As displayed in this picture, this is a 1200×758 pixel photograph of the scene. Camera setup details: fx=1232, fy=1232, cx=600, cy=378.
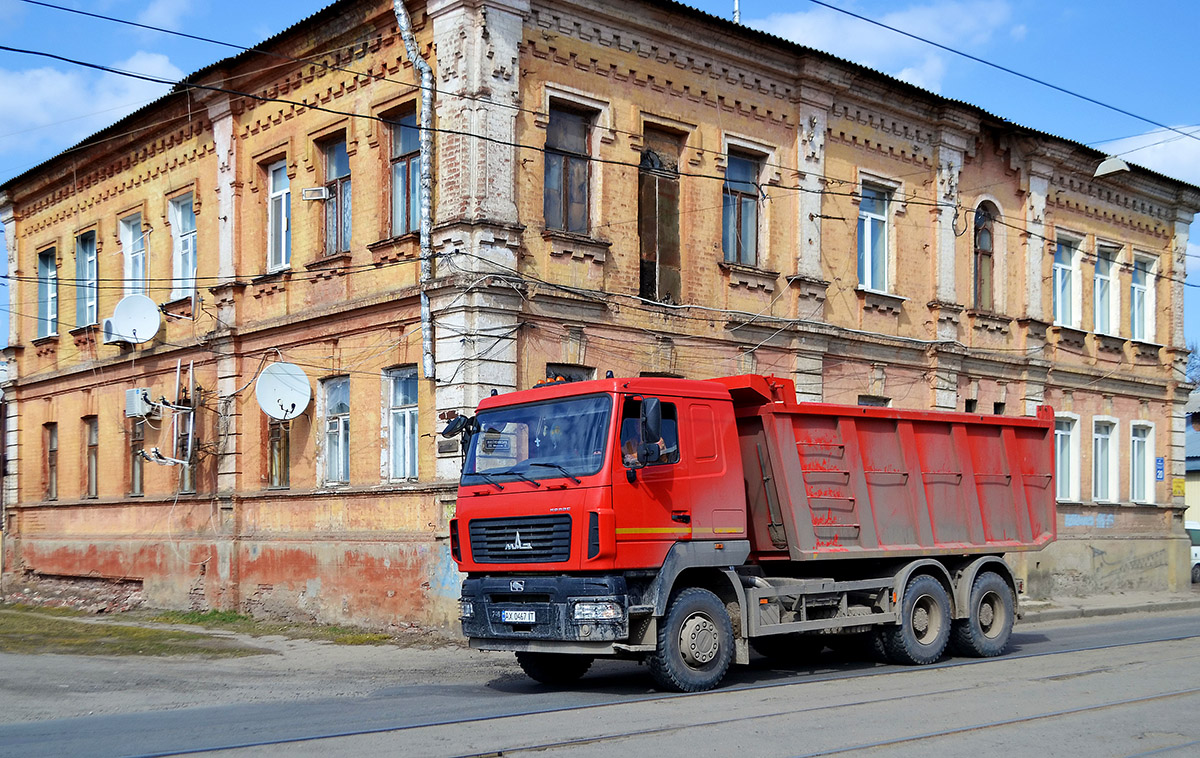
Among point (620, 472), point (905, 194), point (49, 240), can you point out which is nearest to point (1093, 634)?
point (905, 194)

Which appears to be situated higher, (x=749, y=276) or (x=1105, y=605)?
(x=749, y=276)

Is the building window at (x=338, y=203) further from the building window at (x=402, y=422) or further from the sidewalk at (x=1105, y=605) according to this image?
the sidewalk at (x=1105, y=605)

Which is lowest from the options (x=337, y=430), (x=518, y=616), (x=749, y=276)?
(x=518, y=616)

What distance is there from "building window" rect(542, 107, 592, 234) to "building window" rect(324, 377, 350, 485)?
4.17 meters

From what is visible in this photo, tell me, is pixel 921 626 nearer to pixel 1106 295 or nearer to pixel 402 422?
pixel 402 422

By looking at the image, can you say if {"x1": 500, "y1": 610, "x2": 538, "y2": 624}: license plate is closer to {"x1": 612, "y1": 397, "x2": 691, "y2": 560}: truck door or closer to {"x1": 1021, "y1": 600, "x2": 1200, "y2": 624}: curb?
{"x1": 612, "y1": 397, "x2": 691, "y2": 560}: truck door

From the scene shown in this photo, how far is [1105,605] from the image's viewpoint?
22250mm

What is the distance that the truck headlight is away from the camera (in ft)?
34.8

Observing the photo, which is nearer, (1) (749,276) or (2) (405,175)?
(2) (405,175)

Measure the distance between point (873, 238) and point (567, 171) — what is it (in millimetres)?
6975

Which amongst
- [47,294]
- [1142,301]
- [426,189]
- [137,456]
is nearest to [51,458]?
[47,294]

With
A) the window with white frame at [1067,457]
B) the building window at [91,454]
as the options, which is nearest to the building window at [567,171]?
the building window at [91,454]

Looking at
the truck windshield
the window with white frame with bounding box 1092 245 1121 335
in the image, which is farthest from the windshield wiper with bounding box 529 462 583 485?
the window with white frame with bounding box 1092 245 1121 335

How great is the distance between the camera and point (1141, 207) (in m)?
27.8
